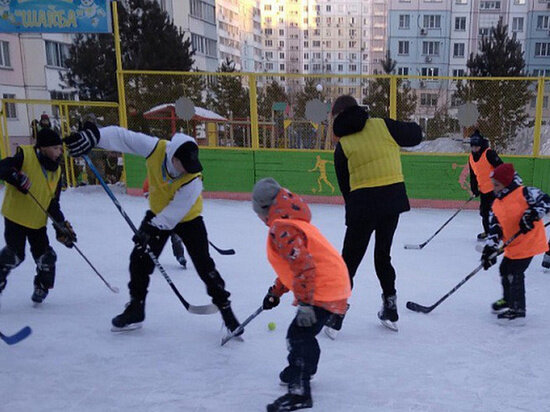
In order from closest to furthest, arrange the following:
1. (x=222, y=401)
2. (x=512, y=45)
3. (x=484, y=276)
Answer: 1. (x=222, y=401)
2. (x=484, y=276)
3. (x=512, y=45)

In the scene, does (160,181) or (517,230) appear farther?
(517,230)

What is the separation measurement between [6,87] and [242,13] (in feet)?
182

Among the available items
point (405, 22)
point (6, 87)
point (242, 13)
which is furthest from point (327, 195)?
point (242, 13)

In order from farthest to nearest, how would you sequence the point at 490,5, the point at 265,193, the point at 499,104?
the point at 490,5 → the point at 499,104 → the point at 265,193

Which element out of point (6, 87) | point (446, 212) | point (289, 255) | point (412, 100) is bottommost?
point (446, 212)

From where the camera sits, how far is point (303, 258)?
2406 mm

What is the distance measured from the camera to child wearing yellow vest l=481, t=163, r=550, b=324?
12.3 ft

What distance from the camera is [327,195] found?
957cm

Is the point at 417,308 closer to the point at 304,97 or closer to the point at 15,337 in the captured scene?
the point at 15,337

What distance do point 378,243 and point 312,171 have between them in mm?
6098

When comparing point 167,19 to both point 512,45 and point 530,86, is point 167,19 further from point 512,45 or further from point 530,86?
point 512,45

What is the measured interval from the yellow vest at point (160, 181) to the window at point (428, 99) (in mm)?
9674

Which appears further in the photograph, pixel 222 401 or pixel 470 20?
pixel 470 20

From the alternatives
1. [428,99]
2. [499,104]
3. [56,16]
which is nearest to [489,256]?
[499,104]
